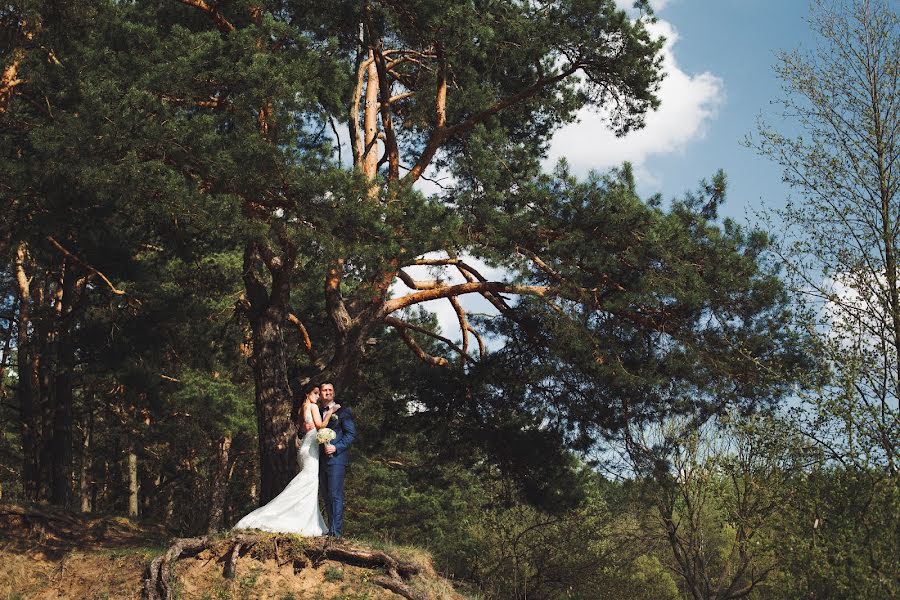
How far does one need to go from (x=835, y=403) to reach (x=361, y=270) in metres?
5.77

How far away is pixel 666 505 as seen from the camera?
16.8 meters

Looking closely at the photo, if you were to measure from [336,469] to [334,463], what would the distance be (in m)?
0.08

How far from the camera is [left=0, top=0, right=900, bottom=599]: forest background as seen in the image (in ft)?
31.3

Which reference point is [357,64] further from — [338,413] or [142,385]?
[142,385]

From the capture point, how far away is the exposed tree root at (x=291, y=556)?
8953 mm

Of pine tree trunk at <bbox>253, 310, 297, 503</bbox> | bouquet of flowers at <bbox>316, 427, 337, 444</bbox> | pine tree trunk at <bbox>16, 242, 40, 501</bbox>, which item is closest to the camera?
bouquet of flowers at <bbox>316, 427, 337, 444</bbox>

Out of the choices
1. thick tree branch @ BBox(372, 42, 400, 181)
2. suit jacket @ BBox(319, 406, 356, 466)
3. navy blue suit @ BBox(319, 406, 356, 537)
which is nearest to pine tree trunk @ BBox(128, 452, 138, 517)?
thick tree branch @ BBox(372, 42, 400, 181)

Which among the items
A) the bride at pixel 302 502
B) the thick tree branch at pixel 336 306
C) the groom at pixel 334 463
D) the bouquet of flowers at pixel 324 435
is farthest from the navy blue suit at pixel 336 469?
the thick tree branch at pixel 336 306

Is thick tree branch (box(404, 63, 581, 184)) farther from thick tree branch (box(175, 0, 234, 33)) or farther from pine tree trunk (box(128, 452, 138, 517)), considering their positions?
pine tree trunk (box(128, 452, 138, 517))

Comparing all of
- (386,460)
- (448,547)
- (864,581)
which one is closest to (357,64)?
(864,581)

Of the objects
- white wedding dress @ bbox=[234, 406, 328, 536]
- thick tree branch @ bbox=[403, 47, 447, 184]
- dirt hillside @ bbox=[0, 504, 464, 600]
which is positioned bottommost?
dirt hillside @ bbox=[0, 504, 464, 600]

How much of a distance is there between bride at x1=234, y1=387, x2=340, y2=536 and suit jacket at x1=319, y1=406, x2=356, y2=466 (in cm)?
11

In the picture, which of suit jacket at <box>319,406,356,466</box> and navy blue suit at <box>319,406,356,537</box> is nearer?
navy blue suit at <box>319,406,356,537</box>

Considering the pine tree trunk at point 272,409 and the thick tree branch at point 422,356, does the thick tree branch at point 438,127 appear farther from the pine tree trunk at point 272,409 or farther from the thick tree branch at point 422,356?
the pine tree trunk at point 272,409
